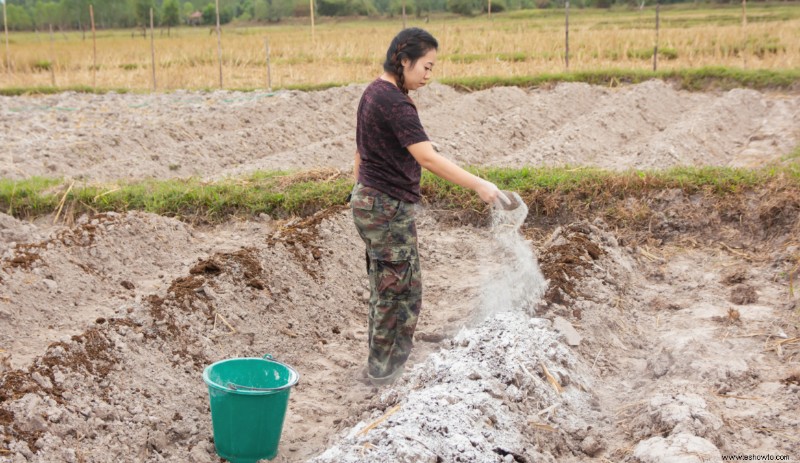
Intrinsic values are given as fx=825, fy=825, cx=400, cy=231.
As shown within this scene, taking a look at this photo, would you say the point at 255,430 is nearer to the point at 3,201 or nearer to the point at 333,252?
the point at 333,252

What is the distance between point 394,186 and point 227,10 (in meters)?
57.5

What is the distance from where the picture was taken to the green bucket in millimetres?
3461

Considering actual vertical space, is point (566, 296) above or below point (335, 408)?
above

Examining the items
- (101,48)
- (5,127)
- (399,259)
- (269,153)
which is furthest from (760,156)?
(101,48)

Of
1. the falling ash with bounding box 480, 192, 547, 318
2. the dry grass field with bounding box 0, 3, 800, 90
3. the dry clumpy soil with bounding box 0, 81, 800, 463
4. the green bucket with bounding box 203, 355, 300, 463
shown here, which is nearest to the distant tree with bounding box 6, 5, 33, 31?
the dry grass field with bounding box 0, 3, 800, 90

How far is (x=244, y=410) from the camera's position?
348cm

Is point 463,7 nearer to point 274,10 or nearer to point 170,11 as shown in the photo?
point 274,10

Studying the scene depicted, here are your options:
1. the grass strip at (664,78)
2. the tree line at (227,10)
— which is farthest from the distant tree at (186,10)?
the grass strip at (664,78)

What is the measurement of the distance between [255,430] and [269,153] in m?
7.15

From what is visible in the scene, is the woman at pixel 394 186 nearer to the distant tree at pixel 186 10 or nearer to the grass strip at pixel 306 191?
the grass strip at pixel 306 191

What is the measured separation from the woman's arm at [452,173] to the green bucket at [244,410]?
1130mm

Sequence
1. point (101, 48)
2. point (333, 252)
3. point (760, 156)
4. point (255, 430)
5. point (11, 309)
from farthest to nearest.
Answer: point (101, 48), point (760, 156), point (333, 252), point (11, 309), point (255, 430)

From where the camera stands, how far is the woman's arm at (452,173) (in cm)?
375

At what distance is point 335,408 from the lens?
4.29m
